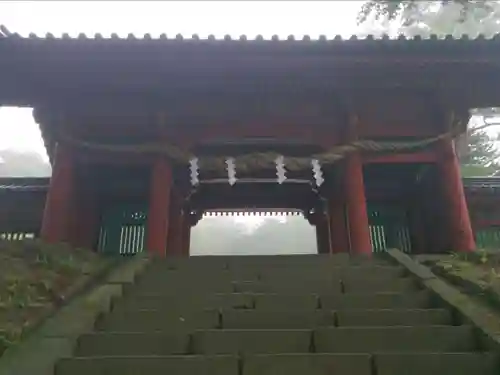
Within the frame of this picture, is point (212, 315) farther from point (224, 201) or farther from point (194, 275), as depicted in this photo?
point (224, 201)

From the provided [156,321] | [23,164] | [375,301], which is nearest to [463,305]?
[375,301]

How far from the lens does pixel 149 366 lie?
130 inches

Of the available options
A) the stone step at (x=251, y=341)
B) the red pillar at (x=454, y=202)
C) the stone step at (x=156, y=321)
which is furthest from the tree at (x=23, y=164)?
the stone step at (x=251, y=341)

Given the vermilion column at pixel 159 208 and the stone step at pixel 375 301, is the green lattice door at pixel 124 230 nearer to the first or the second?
the vermilion column at pixel 159 208

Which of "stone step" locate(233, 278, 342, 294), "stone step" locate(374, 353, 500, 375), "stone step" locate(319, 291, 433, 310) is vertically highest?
"stone step" locate(233, 278, 342, 294)

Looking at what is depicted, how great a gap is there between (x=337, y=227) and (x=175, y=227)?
3229 mm

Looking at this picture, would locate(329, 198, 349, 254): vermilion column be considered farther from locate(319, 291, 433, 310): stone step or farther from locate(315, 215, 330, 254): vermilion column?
locate(319, 291, 433, 310): stone step

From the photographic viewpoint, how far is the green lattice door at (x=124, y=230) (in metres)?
10.6

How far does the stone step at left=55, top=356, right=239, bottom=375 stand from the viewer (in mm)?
3283

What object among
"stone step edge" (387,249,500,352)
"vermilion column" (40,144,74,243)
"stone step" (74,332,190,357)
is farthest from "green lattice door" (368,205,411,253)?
"stone step" (74,332,190,357)

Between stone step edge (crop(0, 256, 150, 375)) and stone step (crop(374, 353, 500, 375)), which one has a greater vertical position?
stone step edge (crop(0, 256, 150, 375))

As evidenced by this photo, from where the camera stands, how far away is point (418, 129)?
365 inches

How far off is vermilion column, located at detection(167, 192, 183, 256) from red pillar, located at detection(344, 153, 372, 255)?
358 cm

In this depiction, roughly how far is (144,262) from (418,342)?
3.61 meters
